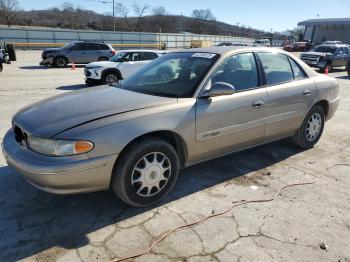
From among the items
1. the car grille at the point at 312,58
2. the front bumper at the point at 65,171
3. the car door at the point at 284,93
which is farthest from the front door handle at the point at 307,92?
the car grille at the point at 312,58

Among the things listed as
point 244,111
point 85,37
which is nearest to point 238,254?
point 244,111

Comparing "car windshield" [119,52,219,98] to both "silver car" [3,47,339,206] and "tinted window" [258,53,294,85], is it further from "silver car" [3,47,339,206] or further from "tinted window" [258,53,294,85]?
"tinted window" [258,53,294,85]

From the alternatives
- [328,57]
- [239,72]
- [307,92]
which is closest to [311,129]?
[307,92]

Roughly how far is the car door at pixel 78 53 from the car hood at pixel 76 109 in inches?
703

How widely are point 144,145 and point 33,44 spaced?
3750cm

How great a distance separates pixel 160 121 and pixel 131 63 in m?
10.1

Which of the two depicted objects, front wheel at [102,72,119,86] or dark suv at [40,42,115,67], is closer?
front wheel at [102,72,119,86]

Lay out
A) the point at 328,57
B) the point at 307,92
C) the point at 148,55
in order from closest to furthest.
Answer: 1. the point at 307,92
2. the point at 148,55
3. the point at 328,57

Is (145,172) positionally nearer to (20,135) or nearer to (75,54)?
(20,135)

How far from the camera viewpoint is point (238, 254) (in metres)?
2.97

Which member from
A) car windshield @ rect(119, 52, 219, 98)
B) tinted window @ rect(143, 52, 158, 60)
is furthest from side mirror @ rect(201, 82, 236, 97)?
tinted window @ rect(143, 52, 158, 60)

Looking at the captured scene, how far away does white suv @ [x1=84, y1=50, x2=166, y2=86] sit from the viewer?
12542mm

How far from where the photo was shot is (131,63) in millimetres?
13258

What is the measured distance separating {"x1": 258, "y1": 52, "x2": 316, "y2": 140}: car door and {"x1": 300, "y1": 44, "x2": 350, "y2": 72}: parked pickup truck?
16.9 metres
